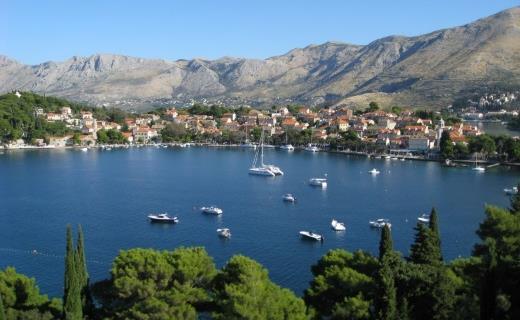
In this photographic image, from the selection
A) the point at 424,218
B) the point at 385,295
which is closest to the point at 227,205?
the point at 424,218

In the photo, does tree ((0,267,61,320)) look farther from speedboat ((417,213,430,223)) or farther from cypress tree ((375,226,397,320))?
speedboat ((417,213,430,223))

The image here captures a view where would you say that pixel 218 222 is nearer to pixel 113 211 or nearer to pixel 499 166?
pixel 113 211

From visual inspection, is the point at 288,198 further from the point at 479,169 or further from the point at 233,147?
the point at 233,147

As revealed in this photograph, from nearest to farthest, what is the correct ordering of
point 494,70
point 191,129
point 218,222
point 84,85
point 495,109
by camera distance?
point 218,222 → point 191,129 → point 495,109 → point 494,70 → point 84,85

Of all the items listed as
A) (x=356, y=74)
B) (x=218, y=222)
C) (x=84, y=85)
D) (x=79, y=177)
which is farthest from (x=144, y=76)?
(x=218, y=222)

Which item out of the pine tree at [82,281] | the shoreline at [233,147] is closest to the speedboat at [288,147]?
the shoreline at [233,147]

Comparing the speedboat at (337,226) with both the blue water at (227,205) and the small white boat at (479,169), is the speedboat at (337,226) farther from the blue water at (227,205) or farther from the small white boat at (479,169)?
the small white boat at (479,169)

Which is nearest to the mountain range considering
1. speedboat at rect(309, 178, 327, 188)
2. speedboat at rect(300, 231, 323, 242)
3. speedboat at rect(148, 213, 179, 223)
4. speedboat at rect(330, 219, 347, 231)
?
speedboat at rect(309, 178, 327, 188)
